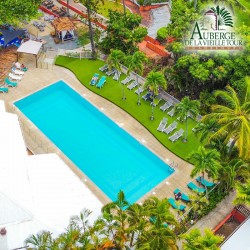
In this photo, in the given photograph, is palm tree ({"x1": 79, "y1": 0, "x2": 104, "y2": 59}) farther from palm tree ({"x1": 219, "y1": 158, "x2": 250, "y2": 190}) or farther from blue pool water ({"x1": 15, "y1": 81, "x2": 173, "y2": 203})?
palm tree ({"x1": 219, "y1": 158, "x2": 250, "y2": 190})

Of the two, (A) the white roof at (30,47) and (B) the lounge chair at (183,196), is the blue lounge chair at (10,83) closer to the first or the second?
(A) the white roof at (30,47)

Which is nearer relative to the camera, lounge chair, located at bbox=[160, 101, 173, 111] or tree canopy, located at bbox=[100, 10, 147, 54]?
lounge chair, located at bbox=[160, 101, 173, 111]

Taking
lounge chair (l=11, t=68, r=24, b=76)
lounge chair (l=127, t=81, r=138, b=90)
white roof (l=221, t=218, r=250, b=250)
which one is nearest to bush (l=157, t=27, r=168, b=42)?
lounge chair (l=127, t=81, r=138, b=90)

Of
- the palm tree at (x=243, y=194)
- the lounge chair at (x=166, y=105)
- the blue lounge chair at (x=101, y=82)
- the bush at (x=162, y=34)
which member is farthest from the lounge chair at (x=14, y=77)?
the palm tree at (x=243, y=194)

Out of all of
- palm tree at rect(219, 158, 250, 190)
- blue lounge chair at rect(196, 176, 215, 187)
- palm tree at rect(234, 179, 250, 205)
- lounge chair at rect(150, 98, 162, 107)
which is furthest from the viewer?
lounge chair at rect(150, 98, 162, 107)

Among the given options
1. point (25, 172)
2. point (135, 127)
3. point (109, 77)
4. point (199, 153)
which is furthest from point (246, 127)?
point (109, 77)

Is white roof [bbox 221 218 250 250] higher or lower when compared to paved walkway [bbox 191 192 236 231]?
higher
